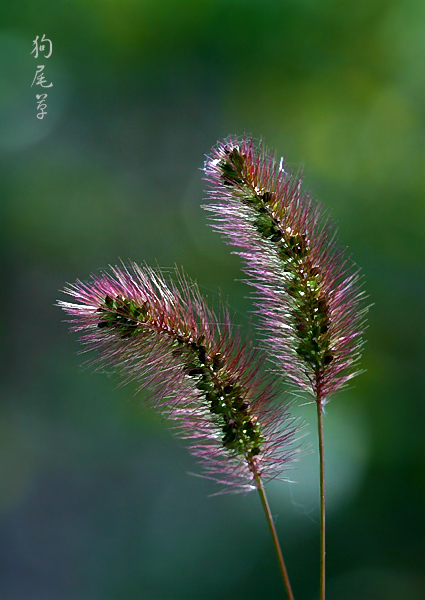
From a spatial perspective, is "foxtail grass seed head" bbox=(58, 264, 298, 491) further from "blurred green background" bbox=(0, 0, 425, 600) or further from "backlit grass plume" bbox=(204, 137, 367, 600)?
"blurred green background" bbox=(0, 0, 425, 600)

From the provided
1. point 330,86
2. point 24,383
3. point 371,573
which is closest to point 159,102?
point 330,86

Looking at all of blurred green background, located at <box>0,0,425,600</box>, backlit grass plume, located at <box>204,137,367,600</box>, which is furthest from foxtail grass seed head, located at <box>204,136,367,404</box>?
blurred green background, located at <box>0,0,425,600</box>

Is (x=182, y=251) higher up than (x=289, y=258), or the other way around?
(x=182, y=251)

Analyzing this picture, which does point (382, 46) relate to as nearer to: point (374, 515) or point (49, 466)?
point (374, 515)

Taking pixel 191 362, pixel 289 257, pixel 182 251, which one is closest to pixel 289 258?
pixel 289 257

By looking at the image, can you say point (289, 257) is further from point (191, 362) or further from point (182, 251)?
point (182, 251)

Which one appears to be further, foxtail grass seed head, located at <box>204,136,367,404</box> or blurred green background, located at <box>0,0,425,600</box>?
blurred green background, located at <box>0,0,425,600</box>
